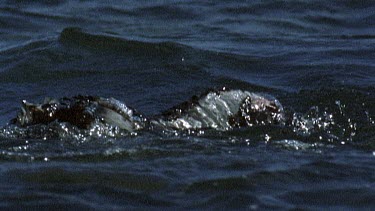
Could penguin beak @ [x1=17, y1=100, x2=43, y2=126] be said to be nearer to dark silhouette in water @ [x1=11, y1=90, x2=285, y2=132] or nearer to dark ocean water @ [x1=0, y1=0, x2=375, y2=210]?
dark silhouette in water @ [x1=11, y1=90, x2=285, y2=132]

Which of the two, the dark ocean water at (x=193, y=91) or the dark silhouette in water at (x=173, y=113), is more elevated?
the dark silhouette in water at (x=173, y=113)

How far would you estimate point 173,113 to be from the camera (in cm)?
684

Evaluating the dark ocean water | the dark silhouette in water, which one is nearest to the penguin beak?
the dark silhouette in water

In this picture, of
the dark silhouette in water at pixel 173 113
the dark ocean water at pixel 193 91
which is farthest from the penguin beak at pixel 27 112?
the dark ocean water at pixel 193 91

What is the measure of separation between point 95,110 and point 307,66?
3.48 metres

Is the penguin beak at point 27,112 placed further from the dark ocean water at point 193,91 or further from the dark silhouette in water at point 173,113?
the dark ocean water at point 193,91

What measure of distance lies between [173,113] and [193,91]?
2.00 meters

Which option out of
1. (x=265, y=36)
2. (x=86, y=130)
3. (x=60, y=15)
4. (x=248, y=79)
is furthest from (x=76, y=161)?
(x=60, y=15)

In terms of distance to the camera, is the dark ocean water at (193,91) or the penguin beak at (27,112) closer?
the dark ocean water at (193,91)

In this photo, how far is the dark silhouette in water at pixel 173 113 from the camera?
6.53m

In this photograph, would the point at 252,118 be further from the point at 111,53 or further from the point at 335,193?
the point at 111,53

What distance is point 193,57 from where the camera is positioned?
32.9 ft

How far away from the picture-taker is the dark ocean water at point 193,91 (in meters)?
5.78

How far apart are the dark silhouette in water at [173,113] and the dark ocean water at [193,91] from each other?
8 cm
